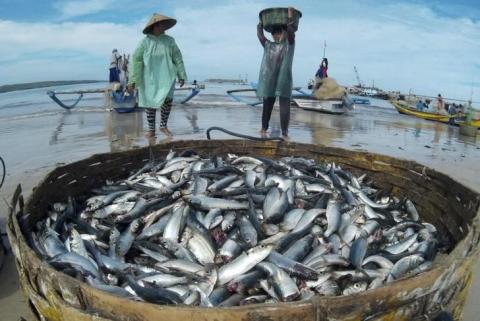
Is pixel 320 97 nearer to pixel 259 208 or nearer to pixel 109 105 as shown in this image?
pixel 109 105

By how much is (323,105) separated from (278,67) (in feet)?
34.1

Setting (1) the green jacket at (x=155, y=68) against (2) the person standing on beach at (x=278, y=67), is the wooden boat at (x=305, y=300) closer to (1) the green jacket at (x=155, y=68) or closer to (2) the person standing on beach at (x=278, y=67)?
(1) the green jacket at (x=155, y=68)

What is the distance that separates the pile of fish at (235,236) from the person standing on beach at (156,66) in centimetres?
347

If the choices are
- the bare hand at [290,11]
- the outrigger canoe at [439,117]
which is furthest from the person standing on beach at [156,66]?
the outrigger canoe at [439,117]

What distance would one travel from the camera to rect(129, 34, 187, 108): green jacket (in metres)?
7.29

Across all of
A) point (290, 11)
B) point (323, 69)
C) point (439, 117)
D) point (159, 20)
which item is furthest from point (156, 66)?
point (439, 117)

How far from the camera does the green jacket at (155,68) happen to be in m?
7.29

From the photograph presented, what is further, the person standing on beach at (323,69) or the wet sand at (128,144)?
the person standing on beach at (323,69)

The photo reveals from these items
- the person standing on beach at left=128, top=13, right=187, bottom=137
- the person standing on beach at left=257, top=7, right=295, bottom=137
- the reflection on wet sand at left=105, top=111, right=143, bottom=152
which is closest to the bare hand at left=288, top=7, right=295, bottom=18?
the person standing on beach at left=257, top=7, right=295, bottom=137

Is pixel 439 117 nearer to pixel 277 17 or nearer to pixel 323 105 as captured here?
pixel 323 105

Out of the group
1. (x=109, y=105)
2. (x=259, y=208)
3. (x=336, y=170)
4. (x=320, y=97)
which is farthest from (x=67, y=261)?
(x=320, y=97)

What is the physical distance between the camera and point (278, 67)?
7.40m

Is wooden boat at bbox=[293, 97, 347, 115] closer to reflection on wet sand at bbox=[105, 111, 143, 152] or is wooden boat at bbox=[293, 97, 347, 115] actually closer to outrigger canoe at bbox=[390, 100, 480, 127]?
outrigger canoe at bbox=[390, 100, 480, 127]

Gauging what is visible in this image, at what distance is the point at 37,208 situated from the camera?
10.5 feet
